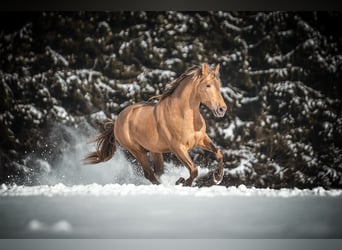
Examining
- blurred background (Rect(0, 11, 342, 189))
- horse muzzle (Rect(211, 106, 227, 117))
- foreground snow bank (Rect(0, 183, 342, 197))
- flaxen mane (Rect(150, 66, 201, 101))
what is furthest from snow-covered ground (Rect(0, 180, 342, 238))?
flaxen mane (Rect(150, 66, 201, 101))

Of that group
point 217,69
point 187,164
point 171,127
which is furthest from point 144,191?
point 217,69

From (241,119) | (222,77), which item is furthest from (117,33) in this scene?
(241,119)

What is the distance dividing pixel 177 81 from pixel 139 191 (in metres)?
0.81

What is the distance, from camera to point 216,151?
337 cm

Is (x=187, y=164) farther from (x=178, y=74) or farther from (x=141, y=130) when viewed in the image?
(x=178, y=74)

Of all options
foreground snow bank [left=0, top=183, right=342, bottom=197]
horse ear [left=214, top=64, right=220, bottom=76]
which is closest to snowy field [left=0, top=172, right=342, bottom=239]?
foreground snow bank [left=0, top=183, right=342, bottom=197]

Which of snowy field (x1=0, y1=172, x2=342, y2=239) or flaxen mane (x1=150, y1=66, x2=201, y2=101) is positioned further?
flaxen mane (x1=150, y1=66, x2=201, y2=101)

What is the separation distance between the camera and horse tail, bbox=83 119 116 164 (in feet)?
11.0

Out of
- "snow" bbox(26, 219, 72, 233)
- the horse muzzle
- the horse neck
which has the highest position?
the horse neck

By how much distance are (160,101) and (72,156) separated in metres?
0.72

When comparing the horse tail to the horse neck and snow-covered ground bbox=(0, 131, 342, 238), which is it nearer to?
snow-covered ground bbox=(0, 131, 342, 238)

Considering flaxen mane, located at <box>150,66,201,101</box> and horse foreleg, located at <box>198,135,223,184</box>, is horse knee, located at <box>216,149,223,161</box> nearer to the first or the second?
horse foreleg, located at <box>198,135,223,184</box>

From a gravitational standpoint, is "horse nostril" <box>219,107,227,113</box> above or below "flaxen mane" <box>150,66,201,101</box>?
below

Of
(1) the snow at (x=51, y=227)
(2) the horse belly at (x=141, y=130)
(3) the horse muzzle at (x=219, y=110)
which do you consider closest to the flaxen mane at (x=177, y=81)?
(2) the horse belly at (x=141, y=130)
